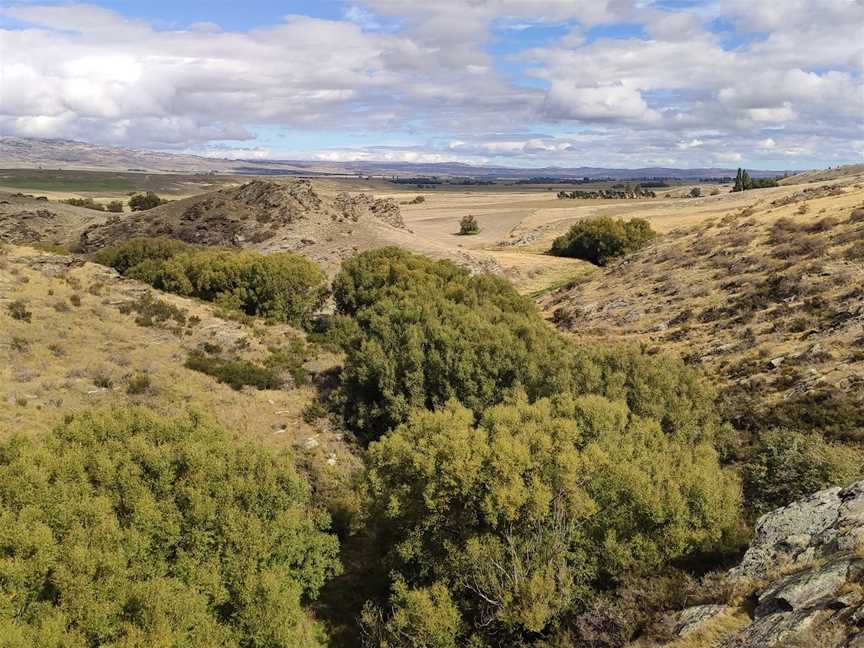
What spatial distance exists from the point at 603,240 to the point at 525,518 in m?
54.7

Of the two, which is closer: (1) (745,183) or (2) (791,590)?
(2) (791,590)

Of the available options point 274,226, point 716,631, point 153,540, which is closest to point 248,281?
point 274,226

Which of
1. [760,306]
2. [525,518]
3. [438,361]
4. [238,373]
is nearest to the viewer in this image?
[525,518]

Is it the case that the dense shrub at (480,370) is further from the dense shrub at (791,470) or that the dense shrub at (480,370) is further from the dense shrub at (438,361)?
the dense shrub at (791,470)

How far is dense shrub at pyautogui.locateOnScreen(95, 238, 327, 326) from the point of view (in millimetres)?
33094

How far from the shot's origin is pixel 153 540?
11180mm

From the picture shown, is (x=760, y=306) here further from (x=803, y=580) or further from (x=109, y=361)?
(x=109, y=361)

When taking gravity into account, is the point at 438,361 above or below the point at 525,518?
above

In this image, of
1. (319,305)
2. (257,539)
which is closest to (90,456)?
(257,539)

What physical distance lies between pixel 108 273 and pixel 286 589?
28.2 metres

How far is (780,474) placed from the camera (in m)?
14.4

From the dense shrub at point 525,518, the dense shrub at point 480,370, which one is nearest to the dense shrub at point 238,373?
the dense shrub at point 480,370

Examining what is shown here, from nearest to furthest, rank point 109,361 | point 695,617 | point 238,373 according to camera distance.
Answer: point 695,617 → point 109,361 → point 238,373

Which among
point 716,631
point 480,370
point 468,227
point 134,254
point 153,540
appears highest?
point 468,227
